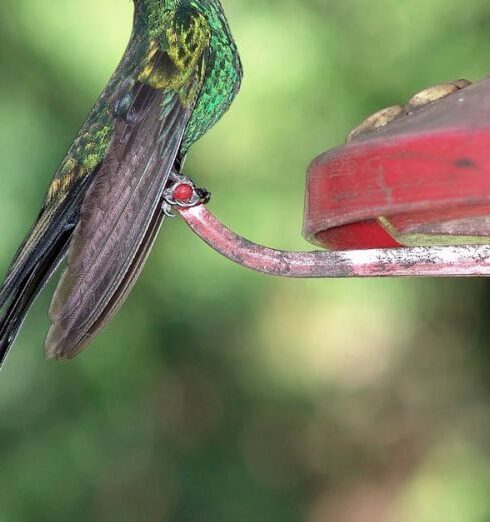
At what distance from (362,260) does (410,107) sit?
1.34 ft

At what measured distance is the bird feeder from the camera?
163 centimetres

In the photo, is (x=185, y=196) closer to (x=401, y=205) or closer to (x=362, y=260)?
(x=362, y=260)

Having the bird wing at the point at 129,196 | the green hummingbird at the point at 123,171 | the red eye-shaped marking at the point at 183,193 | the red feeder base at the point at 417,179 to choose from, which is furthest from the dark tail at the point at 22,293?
the red feeder base at the point at 417,179

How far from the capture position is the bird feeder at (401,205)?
1.63m

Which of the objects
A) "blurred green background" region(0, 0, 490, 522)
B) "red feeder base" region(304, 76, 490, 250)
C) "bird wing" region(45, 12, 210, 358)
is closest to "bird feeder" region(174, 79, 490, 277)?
"red feeder base" region(304, 76, 490, 250)

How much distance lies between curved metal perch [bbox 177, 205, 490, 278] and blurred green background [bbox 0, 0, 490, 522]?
187cm

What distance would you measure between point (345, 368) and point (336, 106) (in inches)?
42.7

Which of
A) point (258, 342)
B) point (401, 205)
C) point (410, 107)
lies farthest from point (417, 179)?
point (258, 342)

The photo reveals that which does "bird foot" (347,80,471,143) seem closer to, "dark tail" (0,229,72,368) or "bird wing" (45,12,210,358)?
"bird wing" (45,12,210,358)

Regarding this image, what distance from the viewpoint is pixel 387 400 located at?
5.07 m

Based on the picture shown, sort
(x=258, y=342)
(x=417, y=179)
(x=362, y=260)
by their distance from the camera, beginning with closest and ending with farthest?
(x=417, y=179) < (x=362, y=260) < (x=258, y=342)

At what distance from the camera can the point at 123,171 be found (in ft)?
8.51

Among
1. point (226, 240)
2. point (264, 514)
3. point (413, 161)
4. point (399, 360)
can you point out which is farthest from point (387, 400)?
point (413, 161)

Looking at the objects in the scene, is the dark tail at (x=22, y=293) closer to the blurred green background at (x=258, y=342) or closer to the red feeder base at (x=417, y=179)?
the red feeder base at (x=417, y=179)
